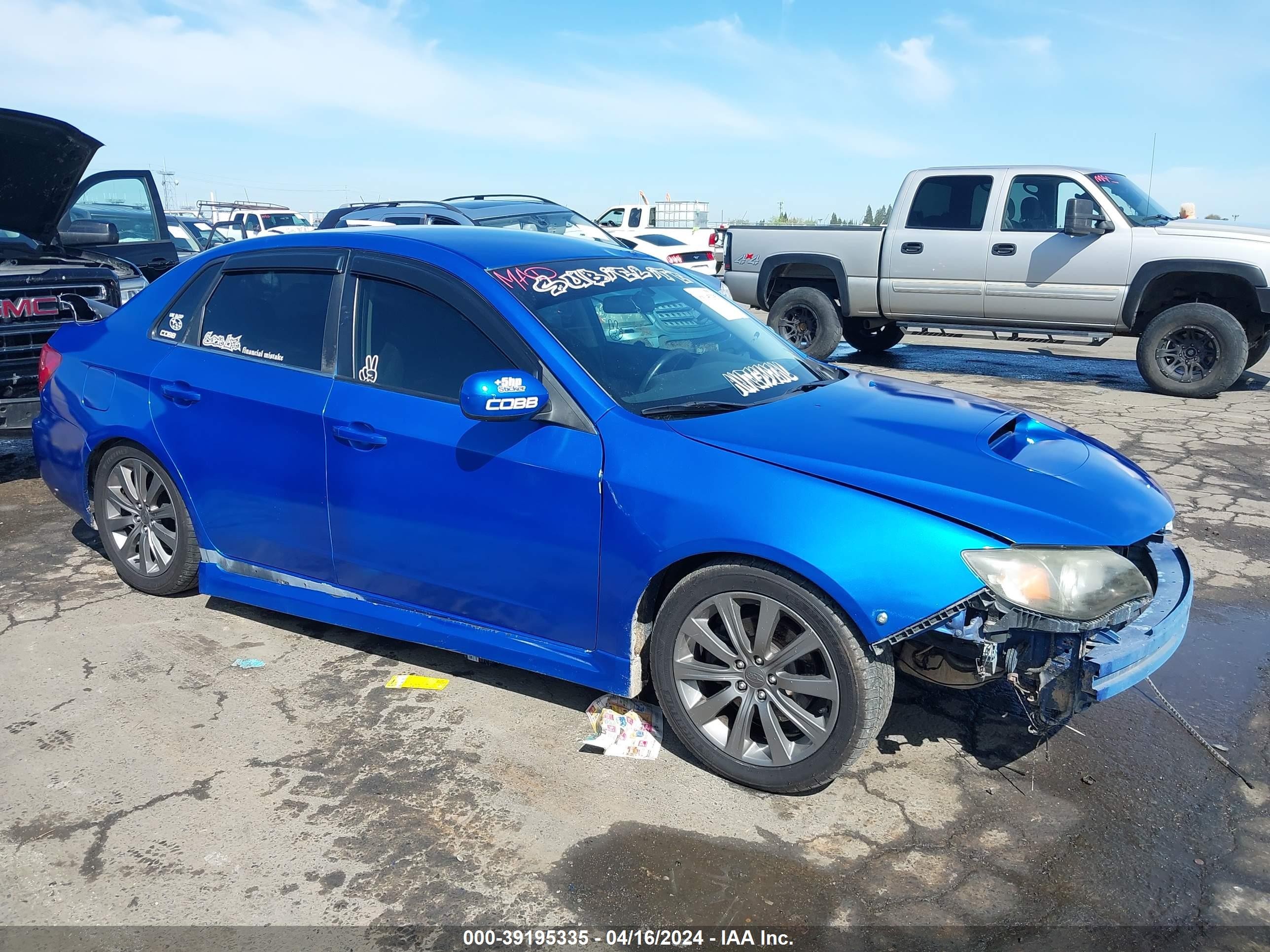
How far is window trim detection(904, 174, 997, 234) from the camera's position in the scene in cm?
1084

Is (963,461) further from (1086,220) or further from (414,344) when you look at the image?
(1086,220)

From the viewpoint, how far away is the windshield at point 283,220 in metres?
28.3

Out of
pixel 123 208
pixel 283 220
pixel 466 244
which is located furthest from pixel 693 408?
pixel 283 220

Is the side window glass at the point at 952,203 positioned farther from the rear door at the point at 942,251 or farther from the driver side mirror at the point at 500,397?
the driver side mirror at the point at 500,397

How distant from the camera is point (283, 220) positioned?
97.3 ft

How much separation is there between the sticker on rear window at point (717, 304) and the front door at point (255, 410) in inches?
59.0

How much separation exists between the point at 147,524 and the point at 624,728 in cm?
256

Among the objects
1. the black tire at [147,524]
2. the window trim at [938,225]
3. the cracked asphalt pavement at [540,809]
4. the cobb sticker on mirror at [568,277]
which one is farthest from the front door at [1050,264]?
the black tire at [147,524]

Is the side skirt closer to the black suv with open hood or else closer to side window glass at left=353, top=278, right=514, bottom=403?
side window glass at left=353, top=278, right=514, bottom=403

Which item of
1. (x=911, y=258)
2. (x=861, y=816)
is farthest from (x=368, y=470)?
(x=911, y=258)

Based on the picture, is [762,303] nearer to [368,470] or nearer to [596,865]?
[368,470]

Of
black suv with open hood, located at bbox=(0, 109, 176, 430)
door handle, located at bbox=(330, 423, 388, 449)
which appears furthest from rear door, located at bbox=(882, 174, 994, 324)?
door handle, located at bbox=(330, 423, 388, 449)

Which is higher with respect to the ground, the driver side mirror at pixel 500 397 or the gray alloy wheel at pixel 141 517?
the driver side mirror at pixel 500 397

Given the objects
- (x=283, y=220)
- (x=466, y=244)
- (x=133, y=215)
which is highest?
(x=283, y=220)
